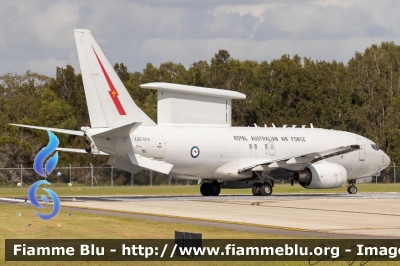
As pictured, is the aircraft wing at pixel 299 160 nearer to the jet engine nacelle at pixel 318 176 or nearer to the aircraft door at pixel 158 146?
the jet engine nacelle at pixel 318 176

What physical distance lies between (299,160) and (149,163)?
28.3ft

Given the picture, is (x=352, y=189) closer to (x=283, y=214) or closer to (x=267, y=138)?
(x=267, y=138)

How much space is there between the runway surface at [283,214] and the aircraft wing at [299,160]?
187 inches

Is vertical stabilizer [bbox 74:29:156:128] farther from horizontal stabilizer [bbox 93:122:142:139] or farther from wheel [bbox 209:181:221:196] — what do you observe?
wheel [bbox 209:181:221:196]

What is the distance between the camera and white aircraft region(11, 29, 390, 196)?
41.2m

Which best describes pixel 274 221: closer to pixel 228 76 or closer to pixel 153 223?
pixel 153 223

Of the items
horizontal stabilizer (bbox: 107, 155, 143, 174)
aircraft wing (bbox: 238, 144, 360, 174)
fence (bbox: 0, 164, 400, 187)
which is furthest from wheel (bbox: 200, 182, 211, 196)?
fence (bbox: 0, 164, 400, 187)

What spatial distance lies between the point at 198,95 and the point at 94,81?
8.42 metres

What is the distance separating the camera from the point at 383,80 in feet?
326

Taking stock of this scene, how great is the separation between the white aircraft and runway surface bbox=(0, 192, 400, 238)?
4.04 meters

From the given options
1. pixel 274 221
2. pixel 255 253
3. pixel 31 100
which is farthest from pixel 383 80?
pixel 255 253

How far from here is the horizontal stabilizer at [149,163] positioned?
4222cm

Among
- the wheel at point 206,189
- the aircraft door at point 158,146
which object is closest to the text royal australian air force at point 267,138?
the wheel at point 206,189

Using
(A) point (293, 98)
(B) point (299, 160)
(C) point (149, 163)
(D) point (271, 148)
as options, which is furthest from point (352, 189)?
(A) point (293, 98)
